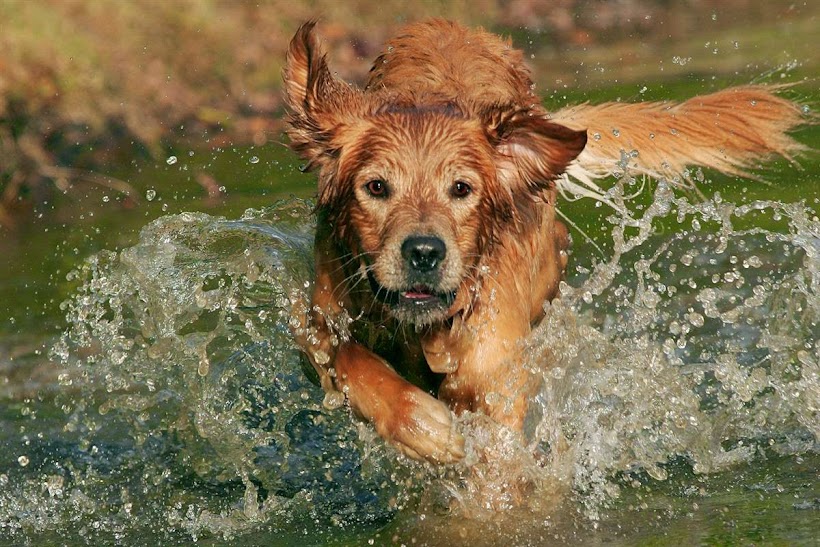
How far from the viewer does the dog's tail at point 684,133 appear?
629cm

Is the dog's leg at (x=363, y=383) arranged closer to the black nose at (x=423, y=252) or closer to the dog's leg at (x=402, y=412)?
the dog's leg at (x=402, y=412)

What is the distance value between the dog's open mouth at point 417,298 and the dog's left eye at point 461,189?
38 centimetres

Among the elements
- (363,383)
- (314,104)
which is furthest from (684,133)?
(363,383)

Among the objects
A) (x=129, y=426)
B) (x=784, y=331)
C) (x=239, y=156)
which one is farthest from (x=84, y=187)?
(x=784, y=331)

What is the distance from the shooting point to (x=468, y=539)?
486 cm

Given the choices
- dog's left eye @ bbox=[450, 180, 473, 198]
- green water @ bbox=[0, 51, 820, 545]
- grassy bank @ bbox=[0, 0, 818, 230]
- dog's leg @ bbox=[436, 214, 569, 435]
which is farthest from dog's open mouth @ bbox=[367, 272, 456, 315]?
grassy bank @ bbox=[0, 0, 818, 230]

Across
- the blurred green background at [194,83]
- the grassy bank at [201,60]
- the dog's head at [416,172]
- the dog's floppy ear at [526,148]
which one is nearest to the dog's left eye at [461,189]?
the dog's head at [416,172]

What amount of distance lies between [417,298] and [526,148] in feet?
2.62

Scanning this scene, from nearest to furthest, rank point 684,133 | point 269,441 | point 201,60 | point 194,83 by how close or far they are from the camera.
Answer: point 269,441, point 684,133, point 194,83, point 201,60

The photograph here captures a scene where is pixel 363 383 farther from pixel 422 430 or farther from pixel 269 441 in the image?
pixel 269 441

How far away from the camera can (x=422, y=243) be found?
15.4 ft

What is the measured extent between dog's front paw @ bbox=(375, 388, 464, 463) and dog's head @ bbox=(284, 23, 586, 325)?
321mm

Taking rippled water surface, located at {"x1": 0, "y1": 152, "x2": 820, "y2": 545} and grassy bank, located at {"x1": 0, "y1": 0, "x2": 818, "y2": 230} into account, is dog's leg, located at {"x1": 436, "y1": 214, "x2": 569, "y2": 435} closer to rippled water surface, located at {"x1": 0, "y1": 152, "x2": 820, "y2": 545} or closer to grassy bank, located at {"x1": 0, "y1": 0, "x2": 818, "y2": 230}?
rippled water surface, located at {"x1": 0, "y1": 152, "x2": 820, "y2": 545}

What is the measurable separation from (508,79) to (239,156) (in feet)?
18.5
